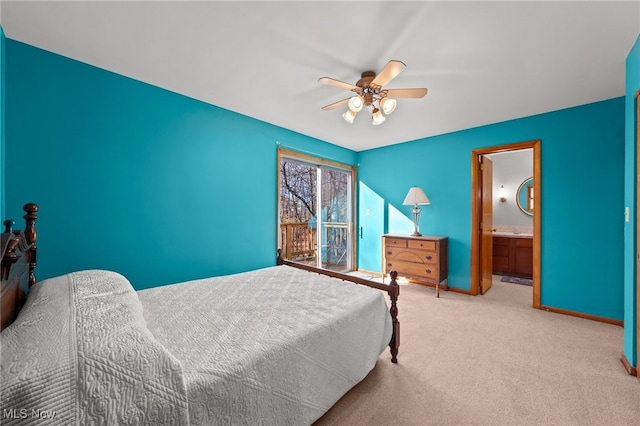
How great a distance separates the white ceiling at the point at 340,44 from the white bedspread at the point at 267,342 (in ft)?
6.07

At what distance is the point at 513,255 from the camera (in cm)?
483

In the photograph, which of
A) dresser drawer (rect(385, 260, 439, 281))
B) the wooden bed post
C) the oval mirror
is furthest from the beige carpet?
the oval mirror

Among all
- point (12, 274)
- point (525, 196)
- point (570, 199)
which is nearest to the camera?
point (12, 274)

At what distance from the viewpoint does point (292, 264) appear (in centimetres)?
289

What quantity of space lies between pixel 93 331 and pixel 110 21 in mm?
1958

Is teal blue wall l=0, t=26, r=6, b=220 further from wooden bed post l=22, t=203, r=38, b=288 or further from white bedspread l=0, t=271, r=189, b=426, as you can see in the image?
white bedspread l=0, t=271, r=189, b=426

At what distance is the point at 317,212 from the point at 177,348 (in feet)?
11.6

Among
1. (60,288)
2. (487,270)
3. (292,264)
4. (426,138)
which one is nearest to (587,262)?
(487,270)

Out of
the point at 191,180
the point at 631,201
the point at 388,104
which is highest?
the point at 388,104

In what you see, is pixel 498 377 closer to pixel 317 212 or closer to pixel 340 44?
pixel 340 44

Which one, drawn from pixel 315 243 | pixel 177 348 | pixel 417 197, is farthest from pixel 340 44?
pixel 315 243

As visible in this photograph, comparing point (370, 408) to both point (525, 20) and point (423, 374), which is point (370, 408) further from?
point (525, 20)

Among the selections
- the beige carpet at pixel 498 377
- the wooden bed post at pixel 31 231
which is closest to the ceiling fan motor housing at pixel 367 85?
the beige carpet at pixel 498 377

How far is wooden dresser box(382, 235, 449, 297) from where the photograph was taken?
3650 mm
